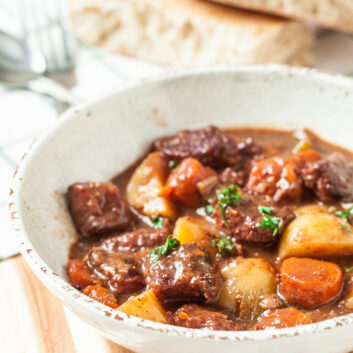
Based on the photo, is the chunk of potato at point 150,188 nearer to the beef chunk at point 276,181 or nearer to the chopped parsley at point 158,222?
the chopped parsley at point 158,222

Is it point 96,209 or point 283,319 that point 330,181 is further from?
point 96,209

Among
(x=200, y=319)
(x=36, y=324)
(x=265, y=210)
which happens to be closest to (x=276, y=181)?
(x=265, y=210)

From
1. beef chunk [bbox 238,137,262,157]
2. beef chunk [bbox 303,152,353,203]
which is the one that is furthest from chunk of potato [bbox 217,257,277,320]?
beef chunk [bbox 238,137,262,157]

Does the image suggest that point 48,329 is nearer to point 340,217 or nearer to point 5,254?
point 5,254

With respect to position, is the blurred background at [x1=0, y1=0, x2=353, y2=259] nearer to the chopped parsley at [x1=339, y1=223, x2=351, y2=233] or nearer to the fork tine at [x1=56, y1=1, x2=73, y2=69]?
the fork tine at [x1=56, y1=1, x2=73, y2=69]

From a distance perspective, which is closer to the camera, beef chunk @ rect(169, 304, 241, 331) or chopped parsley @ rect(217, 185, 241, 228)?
beef chunk @ rect(169, 304, 241, 331)

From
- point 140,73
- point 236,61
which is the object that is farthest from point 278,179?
point 140,73

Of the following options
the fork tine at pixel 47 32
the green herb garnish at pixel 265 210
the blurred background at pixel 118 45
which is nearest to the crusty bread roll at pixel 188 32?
the blurred background at pixel 118 45
